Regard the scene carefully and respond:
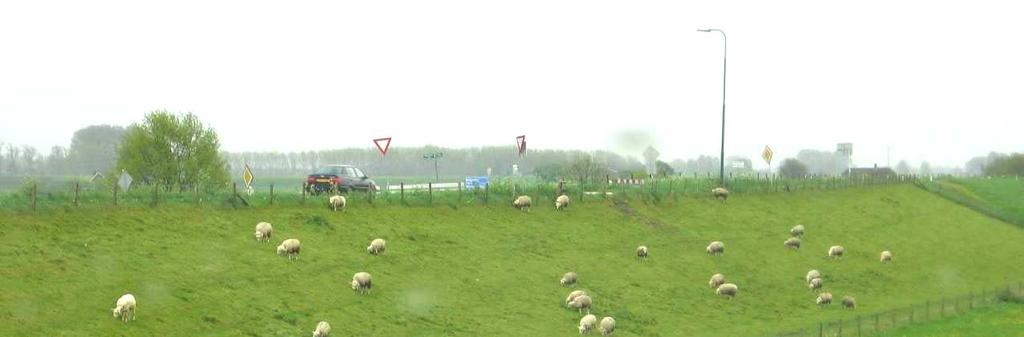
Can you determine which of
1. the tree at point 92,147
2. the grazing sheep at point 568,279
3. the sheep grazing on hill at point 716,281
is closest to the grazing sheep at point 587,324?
the grazing sheep at point 568,279

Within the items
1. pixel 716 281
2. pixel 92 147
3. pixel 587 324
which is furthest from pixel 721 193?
pixel 92 147

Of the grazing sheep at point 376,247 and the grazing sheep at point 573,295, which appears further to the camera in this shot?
the grazing sheep at point 376,247

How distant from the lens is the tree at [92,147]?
380 ft

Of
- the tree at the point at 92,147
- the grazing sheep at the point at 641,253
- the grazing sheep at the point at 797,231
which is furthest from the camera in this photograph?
the tree at the point at 92,147

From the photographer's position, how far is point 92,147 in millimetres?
122000

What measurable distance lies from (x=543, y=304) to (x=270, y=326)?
12.2m

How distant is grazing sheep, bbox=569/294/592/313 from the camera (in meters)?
40.4

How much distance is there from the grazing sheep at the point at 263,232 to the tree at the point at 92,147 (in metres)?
77.7

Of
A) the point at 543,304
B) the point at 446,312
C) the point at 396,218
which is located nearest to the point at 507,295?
the point at 543,304

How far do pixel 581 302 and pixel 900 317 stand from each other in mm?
13599

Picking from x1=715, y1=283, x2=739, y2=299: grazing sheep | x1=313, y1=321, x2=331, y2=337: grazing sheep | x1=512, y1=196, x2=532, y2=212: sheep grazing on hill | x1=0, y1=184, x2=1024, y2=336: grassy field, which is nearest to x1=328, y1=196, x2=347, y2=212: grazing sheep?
x1=0, y1=184, x2=1024, y2=336: grassy field

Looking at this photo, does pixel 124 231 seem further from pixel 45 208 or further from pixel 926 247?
pixel 926 247

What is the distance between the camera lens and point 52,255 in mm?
32375

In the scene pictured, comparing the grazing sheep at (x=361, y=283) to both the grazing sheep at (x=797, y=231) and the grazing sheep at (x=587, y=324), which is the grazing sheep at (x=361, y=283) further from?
the grazing sheep at (x=797, y=231)
